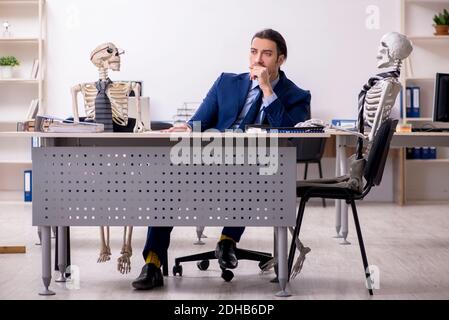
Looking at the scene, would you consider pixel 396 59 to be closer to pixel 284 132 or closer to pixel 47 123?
pixel 284 132

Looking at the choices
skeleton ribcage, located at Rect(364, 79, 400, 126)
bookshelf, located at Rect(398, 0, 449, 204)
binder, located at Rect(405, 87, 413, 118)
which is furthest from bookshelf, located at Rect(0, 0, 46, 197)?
skeleton ribcage, located at Rect(364, 79, 400, 126)

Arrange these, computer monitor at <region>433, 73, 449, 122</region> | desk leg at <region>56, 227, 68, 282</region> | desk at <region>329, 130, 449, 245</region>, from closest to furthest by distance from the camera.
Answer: desk leg at <region>56, 227, 68, 282</region>
desk at <region>329, 130, 449, 245</region>
computer monitor at <region>433, 73, 449, 122</region>

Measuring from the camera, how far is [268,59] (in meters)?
4.05

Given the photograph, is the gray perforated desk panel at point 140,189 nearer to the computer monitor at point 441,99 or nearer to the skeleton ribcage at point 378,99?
the skeleton ribcage at point 378,99

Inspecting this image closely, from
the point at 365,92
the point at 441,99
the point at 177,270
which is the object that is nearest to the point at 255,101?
the point at 365,92

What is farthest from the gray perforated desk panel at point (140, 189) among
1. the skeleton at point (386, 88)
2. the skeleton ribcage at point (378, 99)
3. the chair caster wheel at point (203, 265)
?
the skeleton ribcage at point (378, 99)

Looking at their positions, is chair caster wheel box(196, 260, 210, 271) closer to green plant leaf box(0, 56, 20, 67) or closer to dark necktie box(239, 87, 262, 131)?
dark necktie box(239, 87, 262, 131)

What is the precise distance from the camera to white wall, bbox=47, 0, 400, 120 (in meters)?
7.93

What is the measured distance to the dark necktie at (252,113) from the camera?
4011 mm

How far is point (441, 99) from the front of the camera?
5.33 m

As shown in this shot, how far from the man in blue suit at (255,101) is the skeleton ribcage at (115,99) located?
331 mm

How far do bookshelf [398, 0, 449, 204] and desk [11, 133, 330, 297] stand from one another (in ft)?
15.4
